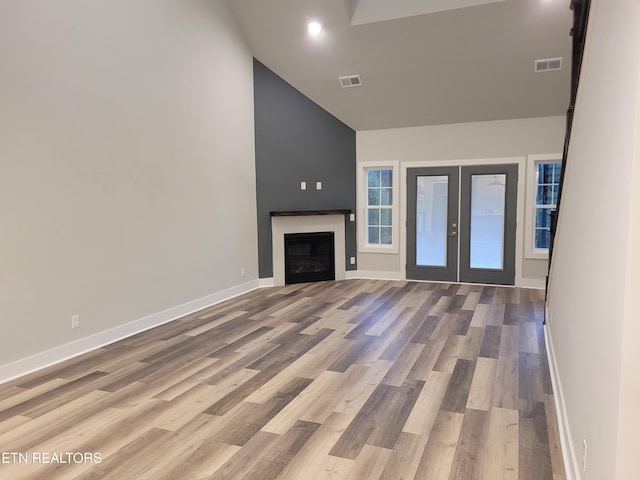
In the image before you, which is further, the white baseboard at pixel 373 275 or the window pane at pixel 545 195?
the white baseboard at pixel 373 275

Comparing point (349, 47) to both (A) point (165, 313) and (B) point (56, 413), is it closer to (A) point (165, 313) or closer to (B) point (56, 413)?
(A) point (165, 313)

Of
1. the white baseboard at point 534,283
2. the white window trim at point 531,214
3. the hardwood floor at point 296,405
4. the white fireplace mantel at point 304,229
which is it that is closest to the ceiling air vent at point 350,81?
the white fireplace mantel at point 304,229

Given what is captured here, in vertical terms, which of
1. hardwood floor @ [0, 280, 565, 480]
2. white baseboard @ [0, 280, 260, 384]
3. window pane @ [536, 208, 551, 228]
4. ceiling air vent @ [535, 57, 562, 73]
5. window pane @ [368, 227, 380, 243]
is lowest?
hardwood floor @ [0, 280, 565, 480]

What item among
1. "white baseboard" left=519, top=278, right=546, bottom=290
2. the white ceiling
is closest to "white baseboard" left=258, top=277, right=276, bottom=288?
the white ceiling

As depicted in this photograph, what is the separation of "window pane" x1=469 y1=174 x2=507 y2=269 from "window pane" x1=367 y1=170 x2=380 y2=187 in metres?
1.62

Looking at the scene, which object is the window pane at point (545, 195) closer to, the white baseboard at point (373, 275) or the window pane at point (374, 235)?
the white baseboard at point (373, 275)

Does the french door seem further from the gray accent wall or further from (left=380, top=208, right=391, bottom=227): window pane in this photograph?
the gray accent wall

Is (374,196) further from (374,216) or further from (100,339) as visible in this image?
(100,339)

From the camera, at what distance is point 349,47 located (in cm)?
572

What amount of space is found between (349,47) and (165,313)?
13.5 ft

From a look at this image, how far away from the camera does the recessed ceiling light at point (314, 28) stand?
548 cm

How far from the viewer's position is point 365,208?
308 inches

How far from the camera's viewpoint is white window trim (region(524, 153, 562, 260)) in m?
6.71

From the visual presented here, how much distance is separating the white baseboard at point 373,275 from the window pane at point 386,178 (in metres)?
1.58
